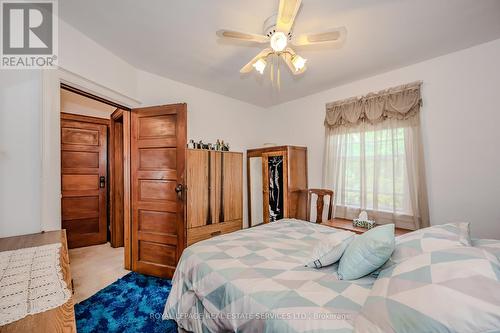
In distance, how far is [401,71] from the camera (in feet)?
8.67

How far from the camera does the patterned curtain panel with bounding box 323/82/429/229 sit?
98.1 inches

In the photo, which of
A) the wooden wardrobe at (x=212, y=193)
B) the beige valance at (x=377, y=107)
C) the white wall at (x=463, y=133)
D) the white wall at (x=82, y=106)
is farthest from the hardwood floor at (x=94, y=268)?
the white wall at (x=463, y=133)

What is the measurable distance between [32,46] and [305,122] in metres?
3.35

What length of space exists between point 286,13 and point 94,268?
3520 mm

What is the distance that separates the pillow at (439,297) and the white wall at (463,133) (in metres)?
1.91

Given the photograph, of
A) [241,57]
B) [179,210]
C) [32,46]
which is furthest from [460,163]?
[32,46]

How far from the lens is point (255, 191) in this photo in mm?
3979

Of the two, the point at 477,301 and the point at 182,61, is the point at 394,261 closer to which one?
the point at 477,301

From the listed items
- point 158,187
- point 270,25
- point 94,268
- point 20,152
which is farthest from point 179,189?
point 270,25

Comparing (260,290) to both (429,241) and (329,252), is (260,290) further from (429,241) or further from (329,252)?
(429,241)

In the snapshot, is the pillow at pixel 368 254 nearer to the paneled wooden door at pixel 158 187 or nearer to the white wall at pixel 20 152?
the paneled wooden door at pixel 158 187

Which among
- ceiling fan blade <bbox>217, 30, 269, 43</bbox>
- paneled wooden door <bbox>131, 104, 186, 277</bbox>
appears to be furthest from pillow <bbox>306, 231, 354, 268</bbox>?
A: paneled wooden door <bbox>131, 104, 186, 277</bbox>

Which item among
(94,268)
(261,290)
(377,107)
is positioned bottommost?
(94,268)

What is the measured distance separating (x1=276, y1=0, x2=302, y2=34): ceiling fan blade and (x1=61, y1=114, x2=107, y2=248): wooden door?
3506mm
